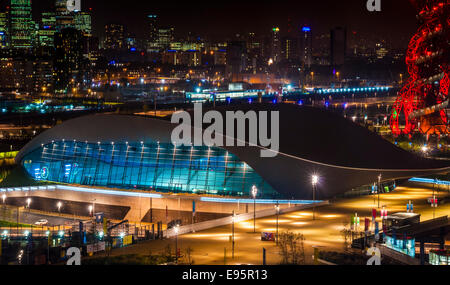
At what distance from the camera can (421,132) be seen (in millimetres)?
75750

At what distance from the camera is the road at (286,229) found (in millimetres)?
28328

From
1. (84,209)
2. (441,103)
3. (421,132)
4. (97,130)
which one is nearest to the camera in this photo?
(84,209)

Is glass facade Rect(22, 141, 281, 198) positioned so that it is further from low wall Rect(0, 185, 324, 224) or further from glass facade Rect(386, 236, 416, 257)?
glass facade Rect(386, 236, 416, 257)

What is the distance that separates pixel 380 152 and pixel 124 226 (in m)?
18.8

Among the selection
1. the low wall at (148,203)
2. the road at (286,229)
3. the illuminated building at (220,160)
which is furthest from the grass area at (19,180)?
the road at (286,229)

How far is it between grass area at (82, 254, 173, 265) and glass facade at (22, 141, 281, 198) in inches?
649

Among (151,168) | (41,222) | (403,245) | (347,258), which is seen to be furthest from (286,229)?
(41,222)

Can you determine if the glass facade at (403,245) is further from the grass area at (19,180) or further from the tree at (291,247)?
the grass area at (19,180)

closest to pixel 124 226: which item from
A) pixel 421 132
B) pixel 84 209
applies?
pixel 84 209

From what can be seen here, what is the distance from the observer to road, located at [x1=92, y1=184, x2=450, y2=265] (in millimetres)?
28328

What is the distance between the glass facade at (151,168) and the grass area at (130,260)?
16477 mm

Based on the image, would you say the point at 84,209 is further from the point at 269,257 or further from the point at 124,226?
the point at 269,257

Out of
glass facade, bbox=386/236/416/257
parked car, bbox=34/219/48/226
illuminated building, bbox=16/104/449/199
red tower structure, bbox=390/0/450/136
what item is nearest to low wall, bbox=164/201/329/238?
illuminated building, bbox=16/104/449/199
